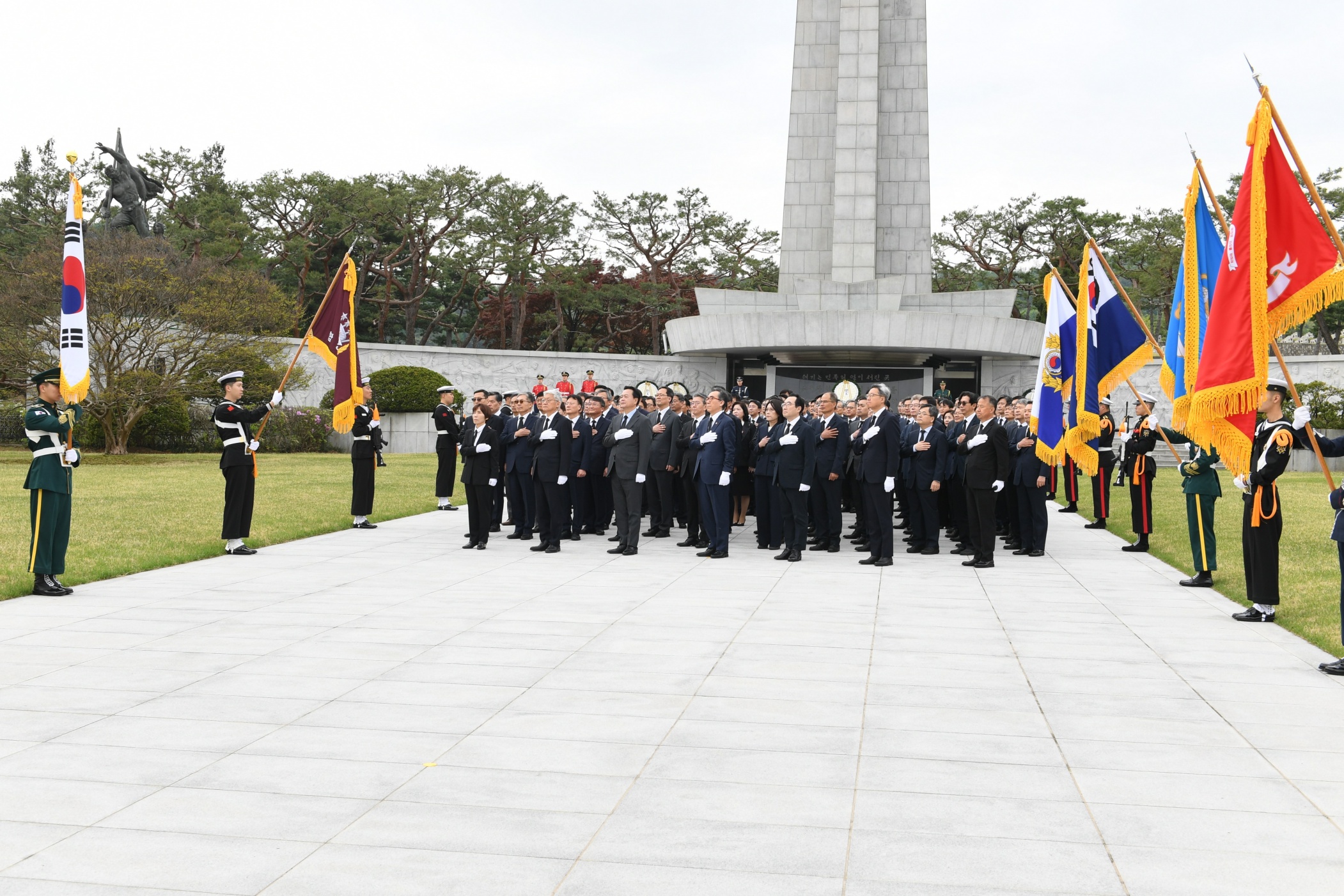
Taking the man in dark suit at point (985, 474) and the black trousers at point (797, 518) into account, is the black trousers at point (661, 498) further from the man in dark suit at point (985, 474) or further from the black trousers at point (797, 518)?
the man in dark suit at point (985, 474)

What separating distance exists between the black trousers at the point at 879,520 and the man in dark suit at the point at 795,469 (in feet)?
2.10

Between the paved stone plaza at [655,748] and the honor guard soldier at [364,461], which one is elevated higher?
the honor guard soldier at [364,461]

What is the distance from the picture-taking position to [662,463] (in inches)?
499

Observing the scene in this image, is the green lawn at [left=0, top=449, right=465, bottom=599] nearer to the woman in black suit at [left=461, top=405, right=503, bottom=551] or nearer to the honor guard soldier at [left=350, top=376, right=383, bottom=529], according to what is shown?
the honor guard soldier at [left=350, top=376, right=383, bottom=529]

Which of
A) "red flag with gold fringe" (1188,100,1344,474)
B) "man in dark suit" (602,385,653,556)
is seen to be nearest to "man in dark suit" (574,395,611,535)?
"man in dark suit" (602,385,653,556)

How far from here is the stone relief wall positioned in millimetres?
36219

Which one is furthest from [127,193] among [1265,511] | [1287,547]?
[1265,511]

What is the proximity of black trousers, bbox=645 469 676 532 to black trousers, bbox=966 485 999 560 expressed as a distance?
3703 mm

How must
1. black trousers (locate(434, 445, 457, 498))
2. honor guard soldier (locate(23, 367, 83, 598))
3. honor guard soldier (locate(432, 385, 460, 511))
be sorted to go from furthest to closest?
black trousers (locate(434, 445, 457, 498)) < honor guard soldier (locate(432, 385, 460, 511)) < honor guard soldier (locate(23, 367, 83, 598))

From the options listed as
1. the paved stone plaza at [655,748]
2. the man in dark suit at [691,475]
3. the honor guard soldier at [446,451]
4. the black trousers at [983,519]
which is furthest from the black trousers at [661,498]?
the paved stone plaza at [655,748]

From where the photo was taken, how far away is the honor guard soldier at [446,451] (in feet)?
47.2

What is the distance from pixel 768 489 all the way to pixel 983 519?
2426 mm

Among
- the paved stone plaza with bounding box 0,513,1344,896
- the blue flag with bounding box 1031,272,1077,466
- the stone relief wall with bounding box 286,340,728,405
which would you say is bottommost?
the paved stone plaza with bounding box 0,513,1344,896

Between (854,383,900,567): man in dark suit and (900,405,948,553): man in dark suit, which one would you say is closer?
(854,383,900,567): man in dark suit
